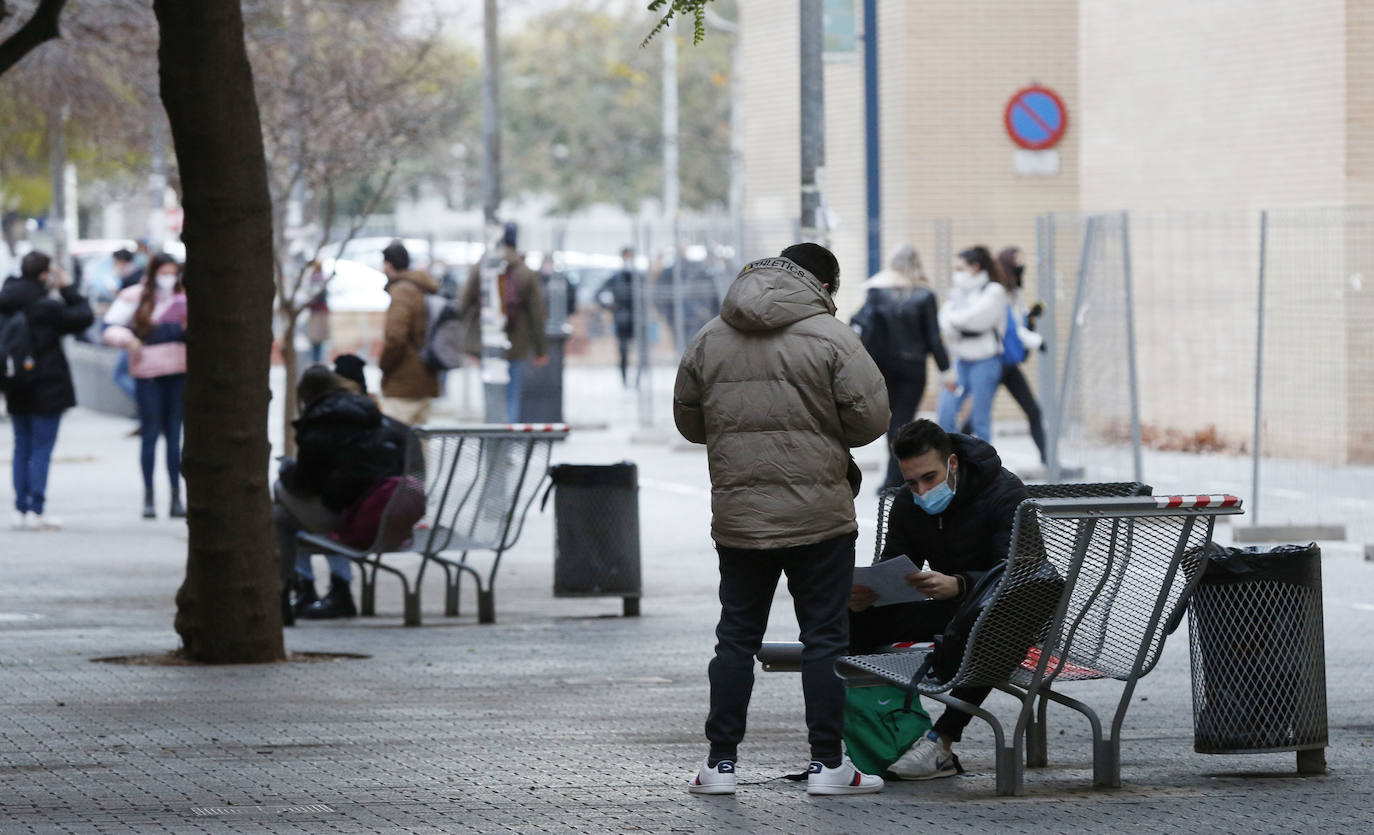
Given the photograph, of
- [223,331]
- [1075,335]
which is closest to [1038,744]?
[223,331]

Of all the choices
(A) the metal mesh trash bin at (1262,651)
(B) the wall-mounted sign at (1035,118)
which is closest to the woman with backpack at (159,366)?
(A) the metal mesh trash bin at (1262,651)

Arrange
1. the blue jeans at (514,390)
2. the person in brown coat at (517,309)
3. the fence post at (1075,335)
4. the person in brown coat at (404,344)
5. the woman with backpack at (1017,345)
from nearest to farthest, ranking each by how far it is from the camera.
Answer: the fence post at (1075,335) < the person in brown coat at (404,344) < the woman with backpack at (1017,345) < the person in brown coat at (517,309) < the blue jeans at (514,390)

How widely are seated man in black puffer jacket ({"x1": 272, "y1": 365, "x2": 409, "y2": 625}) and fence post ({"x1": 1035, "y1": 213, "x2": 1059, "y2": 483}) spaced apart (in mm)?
5772

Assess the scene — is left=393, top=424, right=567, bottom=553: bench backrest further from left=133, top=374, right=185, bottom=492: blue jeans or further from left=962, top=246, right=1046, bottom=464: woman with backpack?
left=962, top=246, right=1046, bottom=464: woman with backpack

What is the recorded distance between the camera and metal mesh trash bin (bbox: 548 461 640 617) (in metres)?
11.5

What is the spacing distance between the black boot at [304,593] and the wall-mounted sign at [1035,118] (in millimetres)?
14593

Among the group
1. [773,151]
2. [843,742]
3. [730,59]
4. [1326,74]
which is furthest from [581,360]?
[730,59]

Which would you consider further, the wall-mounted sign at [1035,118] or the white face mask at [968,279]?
the wall-mounted sign at [1035,118]

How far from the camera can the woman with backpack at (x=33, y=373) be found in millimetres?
15258

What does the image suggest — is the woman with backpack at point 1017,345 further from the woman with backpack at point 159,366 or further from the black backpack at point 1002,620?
the black backpack at point 1002,620

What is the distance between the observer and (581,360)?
1138 inches

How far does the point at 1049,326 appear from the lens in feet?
53.3

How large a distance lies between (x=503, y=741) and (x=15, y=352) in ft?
28.4

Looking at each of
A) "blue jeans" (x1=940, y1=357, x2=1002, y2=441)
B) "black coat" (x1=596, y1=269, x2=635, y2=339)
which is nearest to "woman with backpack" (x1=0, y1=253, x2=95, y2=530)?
"blue jeans" (x1=940, y1=357, x2=1002, y2=441)
